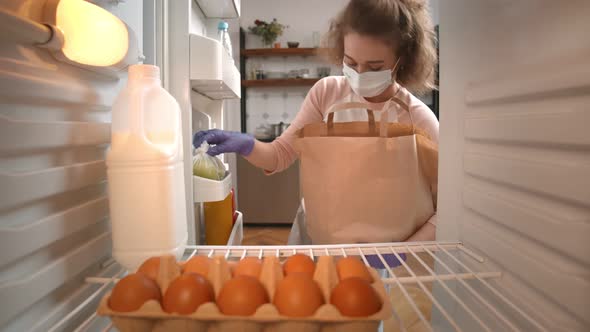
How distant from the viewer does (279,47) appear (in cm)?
369

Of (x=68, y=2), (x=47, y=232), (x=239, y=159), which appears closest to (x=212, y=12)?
(x=68, y=2)

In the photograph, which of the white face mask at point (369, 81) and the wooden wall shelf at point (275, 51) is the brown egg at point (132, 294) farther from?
the wooden wall shelf at point (275, 51)

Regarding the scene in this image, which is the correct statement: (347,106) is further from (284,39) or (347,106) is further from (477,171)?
(284,39)

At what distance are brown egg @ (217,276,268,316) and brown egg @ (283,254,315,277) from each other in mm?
83

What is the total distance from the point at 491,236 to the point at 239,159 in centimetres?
284

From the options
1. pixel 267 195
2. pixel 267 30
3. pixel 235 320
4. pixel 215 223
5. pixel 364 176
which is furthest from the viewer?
pixel 267 30

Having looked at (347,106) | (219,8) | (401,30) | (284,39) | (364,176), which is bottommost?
(364,176)

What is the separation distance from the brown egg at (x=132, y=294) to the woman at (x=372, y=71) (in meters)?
0.71

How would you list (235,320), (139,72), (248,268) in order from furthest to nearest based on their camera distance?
(139,72) → (248,268) → (235,320)

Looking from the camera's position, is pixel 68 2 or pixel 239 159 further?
pixel 239 159

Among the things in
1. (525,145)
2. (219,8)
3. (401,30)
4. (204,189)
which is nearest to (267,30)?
(219,8)

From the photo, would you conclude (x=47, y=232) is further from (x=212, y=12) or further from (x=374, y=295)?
(x=212, y=12)

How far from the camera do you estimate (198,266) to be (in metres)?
0.52

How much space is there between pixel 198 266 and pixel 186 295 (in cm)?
10
